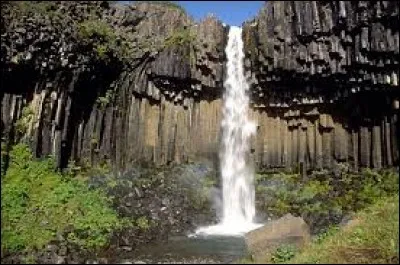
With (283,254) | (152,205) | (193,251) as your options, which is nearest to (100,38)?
(152,205)

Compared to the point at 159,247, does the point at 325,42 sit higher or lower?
higher

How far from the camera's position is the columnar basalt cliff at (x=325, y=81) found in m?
20.9

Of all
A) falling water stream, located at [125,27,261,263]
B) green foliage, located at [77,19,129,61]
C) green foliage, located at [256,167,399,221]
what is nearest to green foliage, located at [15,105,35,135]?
green foliage, located at [77,19,129,61]

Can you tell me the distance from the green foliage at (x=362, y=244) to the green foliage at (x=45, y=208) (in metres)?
6.48

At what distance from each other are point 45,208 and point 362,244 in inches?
390

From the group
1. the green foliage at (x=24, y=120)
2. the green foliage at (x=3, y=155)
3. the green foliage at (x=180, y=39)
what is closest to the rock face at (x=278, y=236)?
the green foliage at (x=3, y=155)

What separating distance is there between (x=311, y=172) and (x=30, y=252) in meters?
12.8

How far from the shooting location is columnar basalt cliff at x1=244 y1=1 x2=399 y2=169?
20.9 metres

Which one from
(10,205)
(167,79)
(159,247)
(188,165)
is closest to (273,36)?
(167,79)

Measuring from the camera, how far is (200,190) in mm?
23797

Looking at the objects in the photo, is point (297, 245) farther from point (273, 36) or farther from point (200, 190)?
point (273, 36)

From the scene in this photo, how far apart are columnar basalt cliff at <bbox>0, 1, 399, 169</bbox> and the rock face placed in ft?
24.8

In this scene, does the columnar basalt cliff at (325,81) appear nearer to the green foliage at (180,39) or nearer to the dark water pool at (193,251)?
the green foliage at (180,39)

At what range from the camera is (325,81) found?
23.0 m
